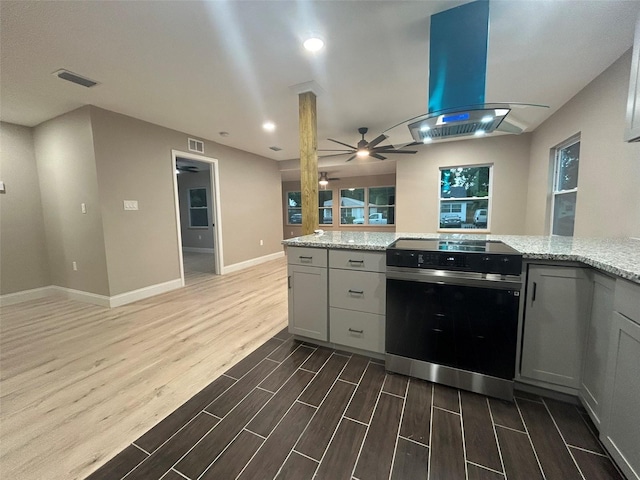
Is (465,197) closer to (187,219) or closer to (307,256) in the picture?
(307,256)

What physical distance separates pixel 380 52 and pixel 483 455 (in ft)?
9.30

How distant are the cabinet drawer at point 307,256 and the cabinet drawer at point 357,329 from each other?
1.39 feet

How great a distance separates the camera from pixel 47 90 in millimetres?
2701

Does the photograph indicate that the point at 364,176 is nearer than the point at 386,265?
No

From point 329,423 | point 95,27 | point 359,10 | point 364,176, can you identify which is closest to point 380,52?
point 359,10

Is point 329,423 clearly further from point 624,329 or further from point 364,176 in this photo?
point 364,176

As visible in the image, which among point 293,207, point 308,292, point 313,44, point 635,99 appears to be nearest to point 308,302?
point 308,292

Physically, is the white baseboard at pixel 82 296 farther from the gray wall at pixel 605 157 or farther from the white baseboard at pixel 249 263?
the gray wall at pixel 605 157

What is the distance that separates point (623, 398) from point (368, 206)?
24.0 feet

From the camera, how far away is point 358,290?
79.9 inches

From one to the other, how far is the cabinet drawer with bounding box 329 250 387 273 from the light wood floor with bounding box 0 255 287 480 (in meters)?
1.12

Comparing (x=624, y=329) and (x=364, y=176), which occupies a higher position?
(x=364, y=176)

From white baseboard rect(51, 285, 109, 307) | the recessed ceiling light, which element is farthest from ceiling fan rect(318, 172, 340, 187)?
white baseboard rect(51, 285, 109, 307)

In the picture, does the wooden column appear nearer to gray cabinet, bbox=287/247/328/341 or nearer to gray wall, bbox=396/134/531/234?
gray cabinet, bbox=287/247/328/341
